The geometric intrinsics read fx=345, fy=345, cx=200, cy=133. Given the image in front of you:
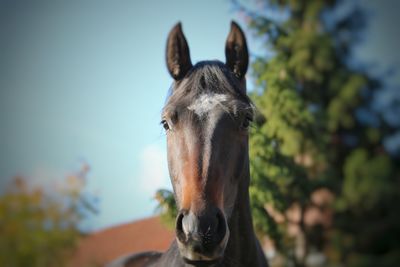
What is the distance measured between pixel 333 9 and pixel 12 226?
1452 cm

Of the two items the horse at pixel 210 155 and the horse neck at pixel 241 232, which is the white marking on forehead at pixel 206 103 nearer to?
the horse at pixel 210 155

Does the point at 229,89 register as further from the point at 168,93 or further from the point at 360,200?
the point at 360,200

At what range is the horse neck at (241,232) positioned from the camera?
289 cm

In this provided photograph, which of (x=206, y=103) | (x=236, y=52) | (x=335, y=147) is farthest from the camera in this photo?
(x=335, y=147)

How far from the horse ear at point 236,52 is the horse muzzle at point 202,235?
5.03 ft

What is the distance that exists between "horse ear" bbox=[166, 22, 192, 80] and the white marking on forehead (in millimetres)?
545

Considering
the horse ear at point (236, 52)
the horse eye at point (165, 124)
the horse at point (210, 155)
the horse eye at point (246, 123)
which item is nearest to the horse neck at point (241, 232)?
the horse at point (210, 155)

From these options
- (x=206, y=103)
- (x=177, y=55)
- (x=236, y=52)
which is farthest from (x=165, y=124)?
(x=236, y=52)

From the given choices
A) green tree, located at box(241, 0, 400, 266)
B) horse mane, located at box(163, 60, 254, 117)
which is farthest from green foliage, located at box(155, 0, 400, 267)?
horse mane, located at box(163, 60, 254, 117)

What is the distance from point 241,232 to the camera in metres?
2.98

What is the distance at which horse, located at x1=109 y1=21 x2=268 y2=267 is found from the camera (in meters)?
2.21

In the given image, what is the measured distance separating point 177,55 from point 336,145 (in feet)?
41.4

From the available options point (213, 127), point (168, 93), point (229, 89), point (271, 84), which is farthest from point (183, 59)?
point (271, 84)

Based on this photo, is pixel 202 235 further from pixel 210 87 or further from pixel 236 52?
pixel 236 52
